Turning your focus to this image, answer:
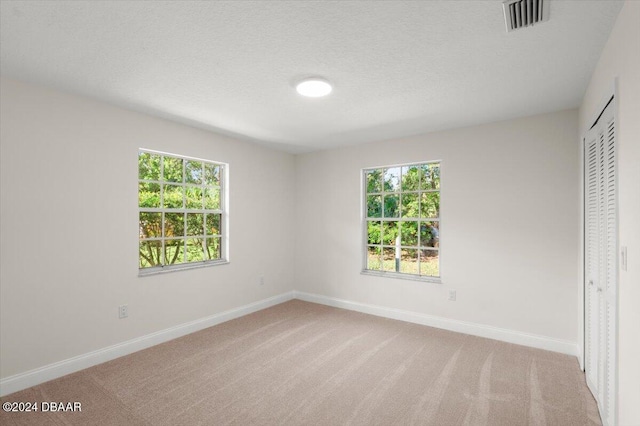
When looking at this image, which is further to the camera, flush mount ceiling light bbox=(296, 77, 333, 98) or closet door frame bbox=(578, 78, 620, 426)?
flush mount ceiling light bbox=(296, 77, 333, 98)

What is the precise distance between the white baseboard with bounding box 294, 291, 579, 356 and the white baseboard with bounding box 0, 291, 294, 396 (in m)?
1.50

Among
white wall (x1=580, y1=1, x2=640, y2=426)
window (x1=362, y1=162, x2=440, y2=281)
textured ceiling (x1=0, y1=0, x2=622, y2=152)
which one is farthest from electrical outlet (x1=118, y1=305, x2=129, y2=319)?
white wall (x1=580, y1=1, x2=640, y2=426)

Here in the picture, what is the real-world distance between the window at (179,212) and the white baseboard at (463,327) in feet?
6.54

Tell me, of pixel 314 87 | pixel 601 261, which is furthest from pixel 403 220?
pixel 314 87

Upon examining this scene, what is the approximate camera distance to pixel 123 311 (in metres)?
3.23

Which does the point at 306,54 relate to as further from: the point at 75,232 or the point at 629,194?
the point at 75,232

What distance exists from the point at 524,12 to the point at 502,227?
8.15 ft

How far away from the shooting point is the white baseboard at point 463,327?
130 inches

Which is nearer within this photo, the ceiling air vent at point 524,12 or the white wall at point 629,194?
the white wall at point 629,194

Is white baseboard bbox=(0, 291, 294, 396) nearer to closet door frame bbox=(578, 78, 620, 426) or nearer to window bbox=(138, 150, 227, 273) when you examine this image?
window bbox=(138, 150, 227, 273)

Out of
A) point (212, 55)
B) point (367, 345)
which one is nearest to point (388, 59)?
point (212, 55)

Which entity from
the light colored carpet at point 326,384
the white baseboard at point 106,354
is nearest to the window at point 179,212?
the white baseboard at point 106,354

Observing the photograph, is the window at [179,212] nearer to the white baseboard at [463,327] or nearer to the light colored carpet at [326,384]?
the light colored carpet at [326,384]

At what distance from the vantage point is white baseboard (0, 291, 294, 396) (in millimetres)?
2541
